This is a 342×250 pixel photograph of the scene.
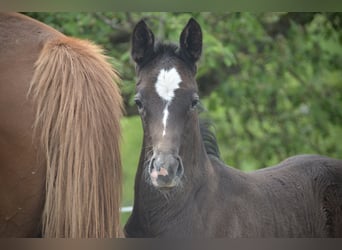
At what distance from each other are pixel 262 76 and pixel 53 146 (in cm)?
252

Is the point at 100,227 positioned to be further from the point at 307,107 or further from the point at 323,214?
the point at 307,107

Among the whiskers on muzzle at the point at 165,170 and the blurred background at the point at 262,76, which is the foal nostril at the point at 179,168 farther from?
the blurred background at the point at 262,76

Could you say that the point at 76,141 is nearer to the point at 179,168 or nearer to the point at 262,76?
the point at 179,168

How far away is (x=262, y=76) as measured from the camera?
13.4 feet

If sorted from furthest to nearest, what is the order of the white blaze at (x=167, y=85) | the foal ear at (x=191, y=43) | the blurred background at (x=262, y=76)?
the blurred background at (x=262, y=76) → the foal ear at (x=191, y=43) → the white blaze at (x=167, y=85)

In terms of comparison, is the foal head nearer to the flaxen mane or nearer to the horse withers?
the horse withers

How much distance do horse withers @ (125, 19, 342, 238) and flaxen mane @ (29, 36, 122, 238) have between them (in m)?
0.44

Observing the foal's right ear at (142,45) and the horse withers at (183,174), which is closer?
the horse withers at (183,174)

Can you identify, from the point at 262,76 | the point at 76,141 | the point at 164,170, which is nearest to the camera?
the point at 76,141

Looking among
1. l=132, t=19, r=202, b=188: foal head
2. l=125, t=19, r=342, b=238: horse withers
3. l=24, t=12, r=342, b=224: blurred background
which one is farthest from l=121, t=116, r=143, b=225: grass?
l=24, t=12, r=342, b=224: blurred background

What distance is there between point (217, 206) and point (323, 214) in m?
0.66

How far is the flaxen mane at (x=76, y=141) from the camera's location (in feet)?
5.97

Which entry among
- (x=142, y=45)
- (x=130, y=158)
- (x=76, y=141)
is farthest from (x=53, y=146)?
(x=130, y=158)

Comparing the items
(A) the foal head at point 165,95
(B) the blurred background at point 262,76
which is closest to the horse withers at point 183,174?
(A) the foal head at point 165,95
